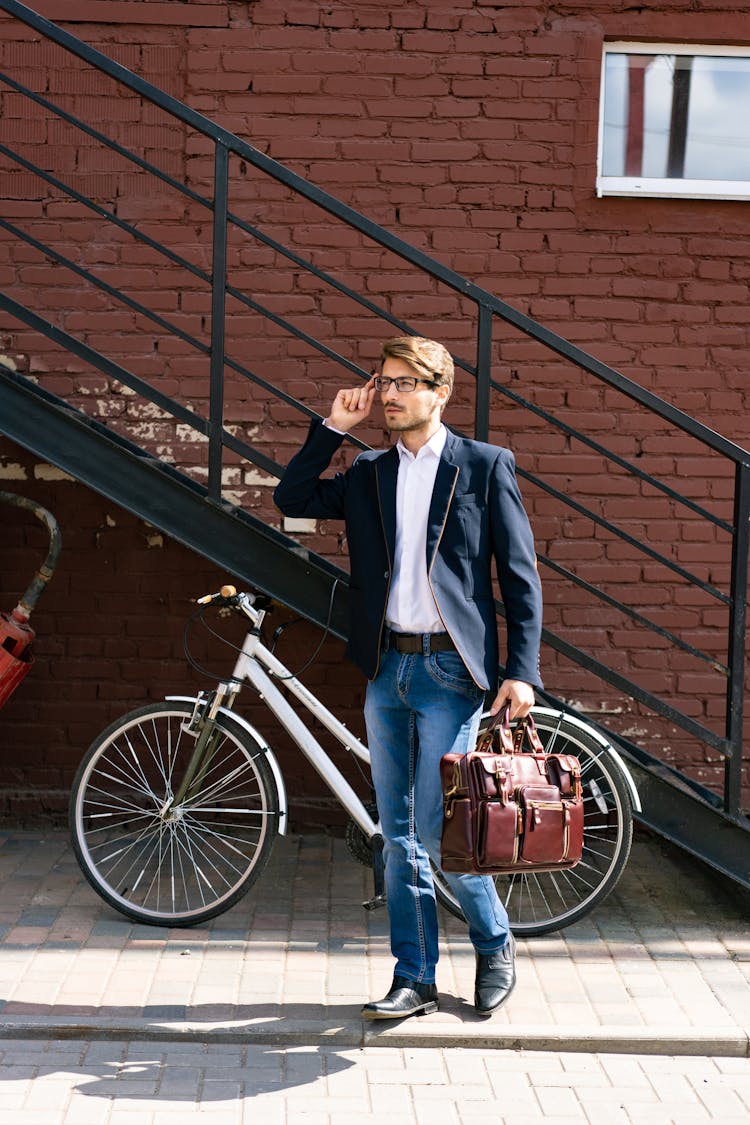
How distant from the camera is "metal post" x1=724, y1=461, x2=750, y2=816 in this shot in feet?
15.1

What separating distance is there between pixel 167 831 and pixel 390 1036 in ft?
5.92

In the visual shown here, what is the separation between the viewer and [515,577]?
391cm

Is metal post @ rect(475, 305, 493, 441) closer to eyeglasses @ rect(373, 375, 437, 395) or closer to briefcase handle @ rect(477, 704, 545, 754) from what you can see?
eyeglasses @ rect(373, 375, 437, 395)

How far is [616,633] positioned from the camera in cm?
579

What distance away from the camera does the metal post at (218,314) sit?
14.6ft

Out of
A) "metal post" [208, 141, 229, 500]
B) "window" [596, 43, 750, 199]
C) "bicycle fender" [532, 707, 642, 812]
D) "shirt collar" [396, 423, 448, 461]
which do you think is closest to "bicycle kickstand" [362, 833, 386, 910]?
"bicycle fender" [532, 707, 642, 812]

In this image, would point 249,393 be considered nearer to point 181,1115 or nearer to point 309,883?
point 309,883

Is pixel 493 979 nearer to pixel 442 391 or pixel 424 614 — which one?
pixel 424 614

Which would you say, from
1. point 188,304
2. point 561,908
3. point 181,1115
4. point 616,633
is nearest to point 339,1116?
point 181,1115

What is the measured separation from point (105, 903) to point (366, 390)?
7.13 feet

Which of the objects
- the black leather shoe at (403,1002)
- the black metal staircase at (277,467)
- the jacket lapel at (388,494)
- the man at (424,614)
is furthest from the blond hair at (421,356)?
the black leather shoe at (403,1002)

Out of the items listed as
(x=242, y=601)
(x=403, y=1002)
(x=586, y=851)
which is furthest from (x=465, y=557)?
(x=586, y=851)

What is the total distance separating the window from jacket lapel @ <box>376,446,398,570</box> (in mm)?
2319

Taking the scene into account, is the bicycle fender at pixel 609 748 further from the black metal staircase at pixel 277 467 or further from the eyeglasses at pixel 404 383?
the eyeglasses at pixel 404 383
